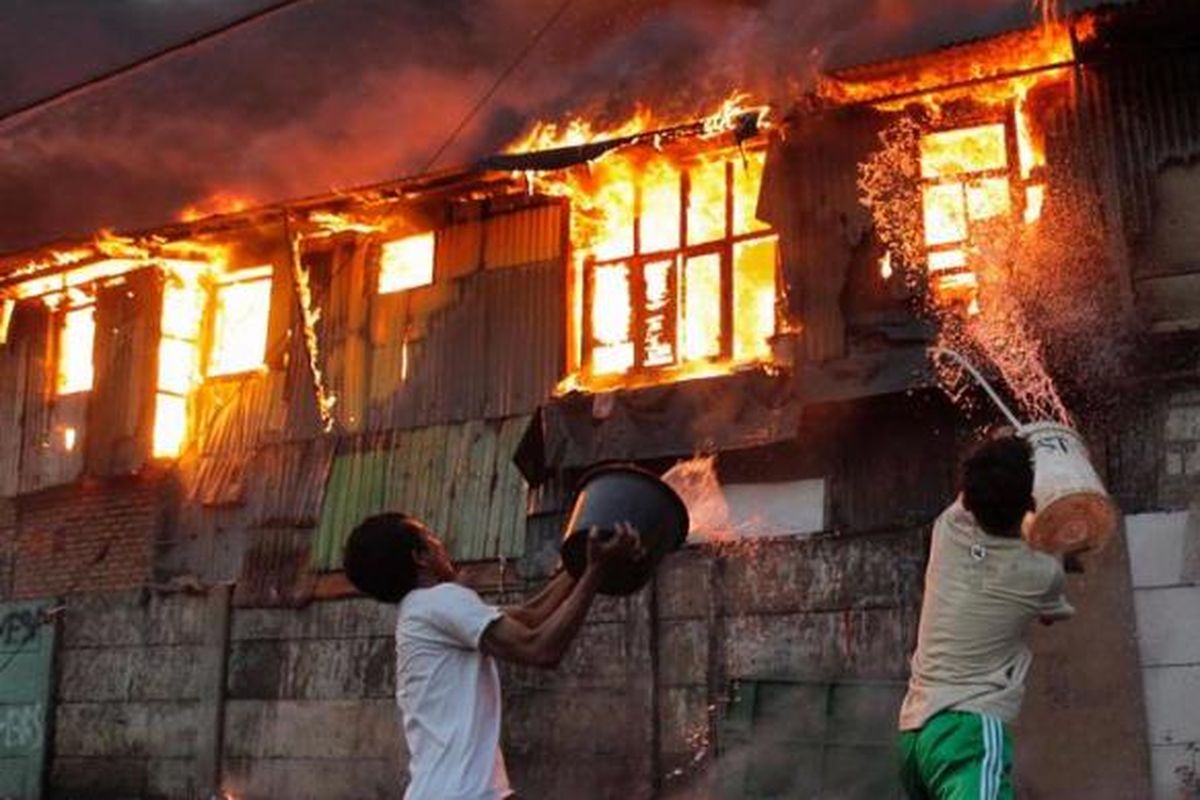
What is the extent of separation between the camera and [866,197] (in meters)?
11.5

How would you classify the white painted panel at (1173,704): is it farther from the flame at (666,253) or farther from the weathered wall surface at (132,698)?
the weathered wall surface at (132,698)

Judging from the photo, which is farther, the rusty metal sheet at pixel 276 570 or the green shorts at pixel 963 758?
the rusty metal sheet at pixel 276 570

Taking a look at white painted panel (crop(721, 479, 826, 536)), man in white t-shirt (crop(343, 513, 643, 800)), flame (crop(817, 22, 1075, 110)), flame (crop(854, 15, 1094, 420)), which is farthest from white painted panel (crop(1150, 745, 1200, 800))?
man in white t-shirt (crop(343, 513, 643, 800))

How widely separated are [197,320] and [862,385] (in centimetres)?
806

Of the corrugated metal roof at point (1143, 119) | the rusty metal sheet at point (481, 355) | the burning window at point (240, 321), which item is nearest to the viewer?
the corrugated metal roof at point (1143, 119)

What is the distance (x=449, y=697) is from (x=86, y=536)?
1307 cm

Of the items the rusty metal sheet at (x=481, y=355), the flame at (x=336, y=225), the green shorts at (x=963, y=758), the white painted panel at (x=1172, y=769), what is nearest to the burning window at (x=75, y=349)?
the flame at (x=336, y=225)

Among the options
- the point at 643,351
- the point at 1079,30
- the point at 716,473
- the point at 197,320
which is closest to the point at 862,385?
the point at 716,473

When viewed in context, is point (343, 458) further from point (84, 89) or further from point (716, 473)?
point (84, 89)

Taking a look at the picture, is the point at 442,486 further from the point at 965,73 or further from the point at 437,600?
the point at 437,600

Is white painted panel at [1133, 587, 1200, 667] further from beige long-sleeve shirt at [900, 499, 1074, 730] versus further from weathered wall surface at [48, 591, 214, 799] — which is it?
weathered wall surface at [48, 591, 214, 799]

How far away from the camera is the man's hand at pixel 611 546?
360 cm

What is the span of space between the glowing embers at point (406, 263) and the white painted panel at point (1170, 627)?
760 centimetres

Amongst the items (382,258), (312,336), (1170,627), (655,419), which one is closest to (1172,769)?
(1170,627)
